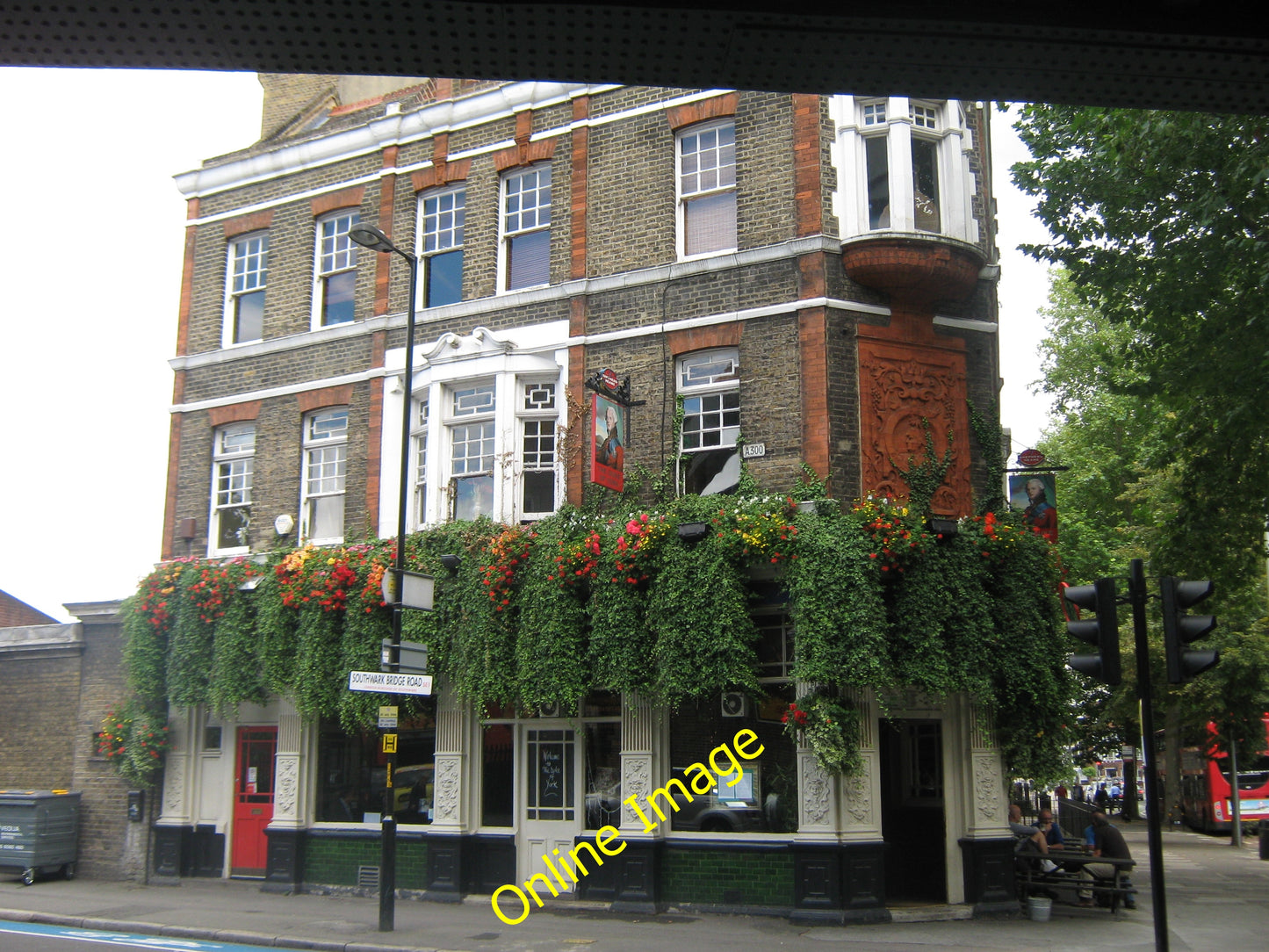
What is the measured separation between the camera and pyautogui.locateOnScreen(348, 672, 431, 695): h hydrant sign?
13797 millimetres

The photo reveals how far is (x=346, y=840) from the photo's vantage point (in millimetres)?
17891

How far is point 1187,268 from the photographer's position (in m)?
14.3

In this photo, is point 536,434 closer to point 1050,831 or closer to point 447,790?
point 447,790

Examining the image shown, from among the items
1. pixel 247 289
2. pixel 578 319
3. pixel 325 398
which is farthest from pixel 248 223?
pixel 578 319

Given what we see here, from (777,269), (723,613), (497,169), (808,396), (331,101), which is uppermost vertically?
(331,101)

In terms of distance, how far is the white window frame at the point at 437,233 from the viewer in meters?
19.3

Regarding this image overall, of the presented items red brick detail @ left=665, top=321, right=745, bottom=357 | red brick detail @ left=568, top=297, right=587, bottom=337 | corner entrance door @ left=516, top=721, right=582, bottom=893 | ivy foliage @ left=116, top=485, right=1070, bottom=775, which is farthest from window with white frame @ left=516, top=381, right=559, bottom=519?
corner entrance door @ left=516, top=721, right=582, bottom=893

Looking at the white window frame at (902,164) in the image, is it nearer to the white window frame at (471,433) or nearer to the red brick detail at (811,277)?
the red brick detail at (811,277)

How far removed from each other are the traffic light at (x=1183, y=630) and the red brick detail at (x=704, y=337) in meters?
7.86

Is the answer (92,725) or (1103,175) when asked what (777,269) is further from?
(92,725)

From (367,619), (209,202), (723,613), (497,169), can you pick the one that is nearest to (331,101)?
(209,202)

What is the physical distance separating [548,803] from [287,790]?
4668mm

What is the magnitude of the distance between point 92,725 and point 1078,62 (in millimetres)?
20995

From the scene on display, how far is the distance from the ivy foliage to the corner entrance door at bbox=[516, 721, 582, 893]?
812 mm
